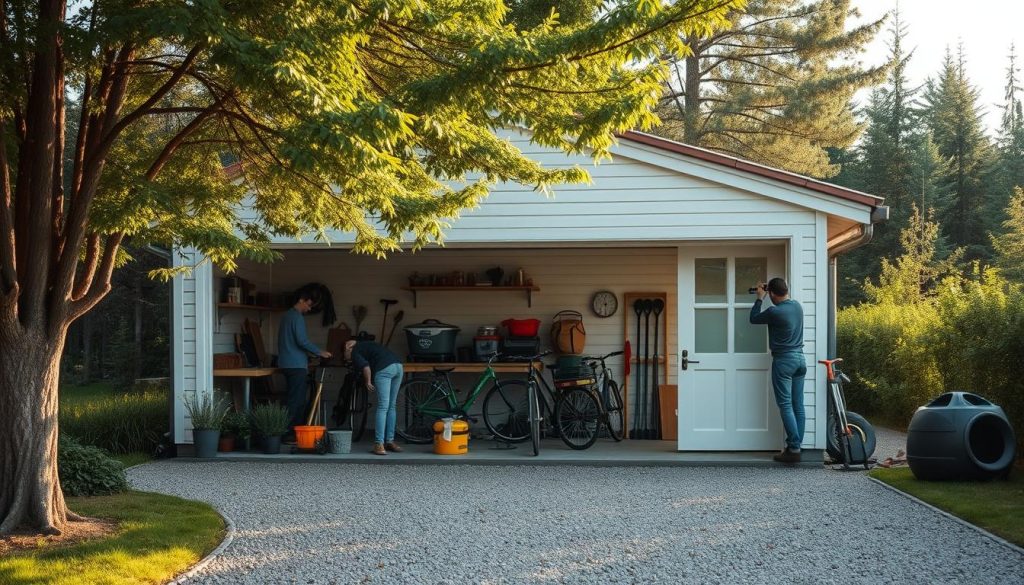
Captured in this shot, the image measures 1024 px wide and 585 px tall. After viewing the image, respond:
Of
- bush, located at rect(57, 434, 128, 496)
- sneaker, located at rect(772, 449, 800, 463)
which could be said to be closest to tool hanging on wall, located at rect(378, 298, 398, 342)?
bush, located at rect(57, 434, 128, 496)

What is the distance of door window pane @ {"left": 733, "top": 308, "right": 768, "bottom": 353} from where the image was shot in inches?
393

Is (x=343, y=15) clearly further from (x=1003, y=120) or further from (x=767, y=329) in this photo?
(x=1003, y=120)

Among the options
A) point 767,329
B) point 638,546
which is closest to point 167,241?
point 638,546

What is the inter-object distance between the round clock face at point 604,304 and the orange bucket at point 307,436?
389 centimetres

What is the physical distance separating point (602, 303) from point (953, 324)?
410cm

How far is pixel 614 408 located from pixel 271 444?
158 inches

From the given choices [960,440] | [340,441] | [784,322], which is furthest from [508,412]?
[960,440]

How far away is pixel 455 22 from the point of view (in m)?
5.54

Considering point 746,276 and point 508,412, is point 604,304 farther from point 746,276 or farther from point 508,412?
point 746,276

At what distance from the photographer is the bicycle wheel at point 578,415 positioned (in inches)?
417

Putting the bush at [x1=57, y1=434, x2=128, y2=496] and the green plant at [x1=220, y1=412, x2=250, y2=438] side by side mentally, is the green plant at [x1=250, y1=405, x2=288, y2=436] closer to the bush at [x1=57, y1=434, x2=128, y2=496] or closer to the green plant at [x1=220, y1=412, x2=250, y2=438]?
the green plant at [x1=220, y1=412, x2=250, y2=438]

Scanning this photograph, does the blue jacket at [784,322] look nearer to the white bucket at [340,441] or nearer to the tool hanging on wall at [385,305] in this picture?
the white bucket at [340,441]

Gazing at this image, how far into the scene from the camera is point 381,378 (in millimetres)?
10055

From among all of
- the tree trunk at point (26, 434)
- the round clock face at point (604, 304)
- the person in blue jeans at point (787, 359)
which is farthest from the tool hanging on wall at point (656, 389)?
the tree trunk at point (26, 434)
